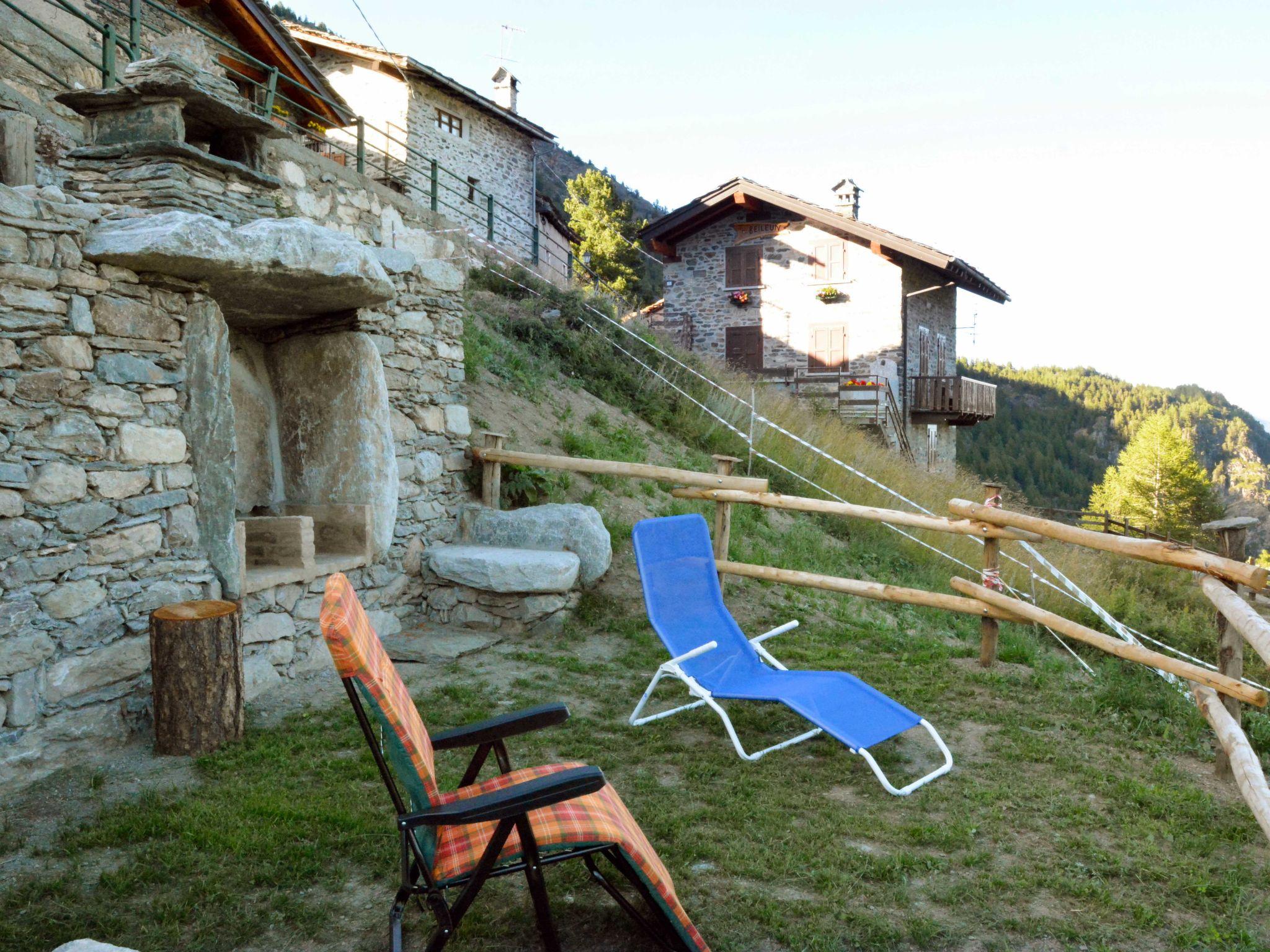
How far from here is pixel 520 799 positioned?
1.85 metres

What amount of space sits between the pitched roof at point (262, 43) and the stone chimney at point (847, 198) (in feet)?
35.0

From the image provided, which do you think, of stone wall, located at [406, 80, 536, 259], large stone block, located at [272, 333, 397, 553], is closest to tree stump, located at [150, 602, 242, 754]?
large stone block, located at [272, 333, 397, 553]

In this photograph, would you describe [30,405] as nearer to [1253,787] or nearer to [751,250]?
[1253,787]

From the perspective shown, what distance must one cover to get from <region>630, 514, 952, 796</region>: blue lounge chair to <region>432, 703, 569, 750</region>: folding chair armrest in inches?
55.0

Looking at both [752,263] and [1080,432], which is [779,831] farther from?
[1080,432]

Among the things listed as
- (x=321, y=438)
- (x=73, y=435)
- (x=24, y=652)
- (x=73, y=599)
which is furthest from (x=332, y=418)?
(x=24, y=652)

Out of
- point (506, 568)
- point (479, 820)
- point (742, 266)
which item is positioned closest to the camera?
point (479, 820)

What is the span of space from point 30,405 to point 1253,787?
14.1ft

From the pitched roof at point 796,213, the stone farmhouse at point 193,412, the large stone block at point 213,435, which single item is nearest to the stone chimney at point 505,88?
the pitched roof at point 796,213

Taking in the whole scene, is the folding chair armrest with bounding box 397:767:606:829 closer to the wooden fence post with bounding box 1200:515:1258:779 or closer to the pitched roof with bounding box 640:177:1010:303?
the wooden fence post with bounding box 1200:515:1258:779

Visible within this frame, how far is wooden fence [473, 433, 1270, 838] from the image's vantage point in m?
3.02

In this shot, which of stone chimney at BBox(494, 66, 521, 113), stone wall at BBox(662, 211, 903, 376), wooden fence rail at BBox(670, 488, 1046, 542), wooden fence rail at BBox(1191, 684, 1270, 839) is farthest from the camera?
stone chimney at BBox(494, 66, 521, 113)

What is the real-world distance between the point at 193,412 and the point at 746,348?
1695 cm

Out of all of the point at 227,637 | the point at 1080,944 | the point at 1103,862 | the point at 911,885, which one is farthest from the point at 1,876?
the point at 1103,862
